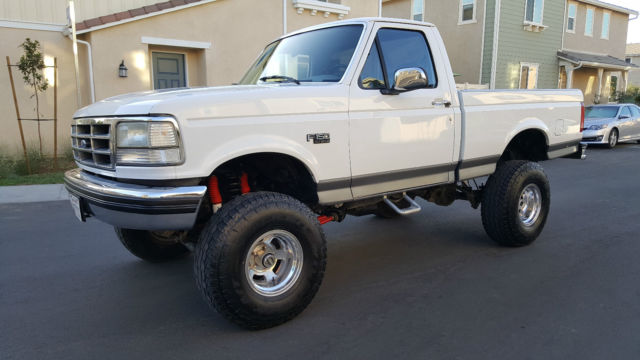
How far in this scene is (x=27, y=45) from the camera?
1016 centimetres

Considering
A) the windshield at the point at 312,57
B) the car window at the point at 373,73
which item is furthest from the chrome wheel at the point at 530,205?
the windshield at the point at 312,57

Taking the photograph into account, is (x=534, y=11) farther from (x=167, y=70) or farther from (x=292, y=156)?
(x=292, y=156)

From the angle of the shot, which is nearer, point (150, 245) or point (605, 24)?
point (150, 245)

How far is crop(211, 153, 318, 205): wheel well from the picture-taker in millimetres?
3574

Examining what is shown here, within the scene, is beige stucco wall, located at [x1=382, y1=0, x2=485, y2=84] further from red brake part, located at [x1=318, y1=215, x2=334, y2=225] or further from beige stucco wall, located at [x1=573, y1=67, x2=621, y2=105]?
red brake part, located at [x1=318, y1=215, x2=334, y2=225]

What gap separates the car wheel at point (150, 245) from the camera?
4352 millimetres

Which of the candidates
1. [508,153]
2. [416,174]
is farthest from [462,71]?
[416,174]

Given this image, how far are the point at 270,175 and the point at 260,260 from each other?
0.76m

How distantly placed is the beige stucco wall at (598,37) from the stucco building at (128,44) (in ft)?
66.9

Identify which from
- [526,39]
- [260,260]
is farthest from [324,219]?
[526,39]

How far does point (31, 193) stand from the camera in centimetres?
814

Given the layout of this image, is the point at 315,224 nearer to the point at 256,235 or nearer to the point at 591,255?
the point at 256,235

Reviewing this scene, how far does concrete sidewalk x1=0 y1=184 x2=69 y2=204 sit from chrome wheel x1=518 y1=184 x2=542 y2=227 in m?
7.04

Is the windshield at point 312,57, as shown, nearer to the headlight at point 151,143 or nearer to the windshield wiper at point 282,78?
the windshield wiper at point 282,78
